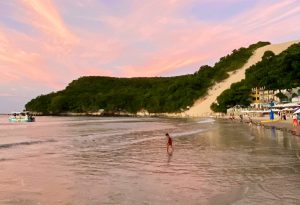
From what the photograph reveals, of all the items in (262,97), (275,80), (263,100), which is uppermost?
(275,80)

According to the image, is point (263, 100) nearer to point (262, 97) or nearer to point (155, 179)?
point (262, 97)

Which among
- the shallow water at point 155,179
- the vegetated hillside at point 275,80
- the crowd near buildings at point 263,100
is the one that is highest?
the vegetated hillside at point 275,80

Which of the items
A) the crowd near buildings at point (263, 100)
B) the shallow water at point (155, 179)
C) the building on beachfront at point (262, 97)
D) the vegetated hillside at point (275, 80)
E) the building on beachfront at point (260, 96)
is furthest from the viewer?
the building on beachfront at point (260, 96)

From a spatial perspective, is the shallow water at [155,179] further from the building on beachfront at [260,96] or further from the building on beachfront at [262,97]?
the building on beachfront at [260,96]

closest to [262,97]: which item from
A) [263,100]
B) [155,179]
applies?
[263,100]

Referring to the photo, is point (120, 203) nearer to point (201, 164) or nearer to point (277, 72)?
point (201, 164)

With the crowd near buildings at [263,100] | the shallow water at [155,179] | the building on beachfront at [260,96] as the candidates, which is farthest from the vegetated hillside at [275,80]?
the shallow water at [155,179]

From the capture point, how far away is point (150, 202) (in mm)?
12828

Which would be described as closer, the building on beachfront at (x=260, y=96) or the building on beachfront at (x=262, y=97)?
the building on beachfront at (x=262, y=97)

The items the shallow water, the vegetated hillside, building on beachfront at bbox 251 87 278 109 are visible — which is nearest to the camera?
the shallow water

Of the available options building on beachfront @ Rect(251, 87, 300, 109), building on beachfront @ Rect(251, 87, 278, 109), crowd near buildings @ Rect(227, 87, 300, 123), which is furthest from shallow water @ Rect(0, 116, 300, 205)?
building on beachfront @ Rect(251, 87, 278, 109)

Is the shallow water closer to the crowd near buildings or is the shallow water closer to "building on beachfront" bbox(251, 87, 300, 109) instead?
the crowd near buildings

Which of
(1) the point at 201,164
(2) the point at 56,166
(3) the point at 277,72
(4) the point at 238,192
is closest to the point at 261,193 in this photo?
(4) the point at 238,192

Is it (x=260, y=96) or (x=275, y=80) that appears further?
(x=260, y=96)
